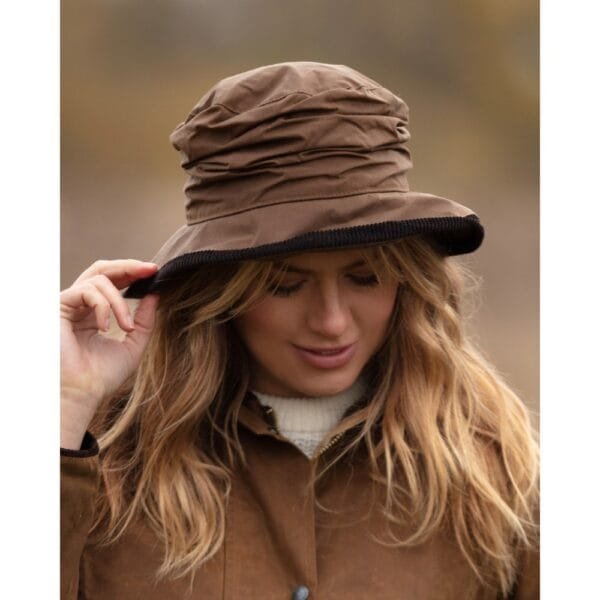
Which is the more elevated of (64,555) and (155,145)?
(155,145)

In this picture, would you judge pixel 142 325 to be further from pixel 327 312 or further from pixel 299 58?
pixel 299 58

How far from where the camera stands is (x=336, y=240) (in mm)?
2010

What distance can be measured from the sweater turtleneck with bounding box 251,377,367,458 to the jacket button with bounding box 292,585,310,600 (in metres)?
0.26

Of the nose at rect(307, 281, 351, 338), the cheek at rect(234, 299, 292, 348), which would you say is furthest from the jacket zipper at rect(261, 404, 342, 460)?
the nose at rect(307, 281, 351, 338)

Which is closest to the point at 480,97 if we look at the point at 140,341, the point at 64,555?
the point at 140,341

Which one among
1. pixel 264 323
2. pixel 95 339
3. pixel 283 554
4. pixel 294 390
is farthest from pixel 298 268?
pixel 283 554

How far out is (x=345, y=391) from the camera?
2.38m

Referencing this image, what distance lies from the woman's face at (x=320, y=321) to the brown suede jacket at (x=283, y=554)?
0.13 meters

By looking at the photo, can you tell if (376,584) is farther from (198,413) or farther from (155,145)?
(155,145)

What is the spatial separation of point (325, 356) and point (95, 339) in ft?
1.37

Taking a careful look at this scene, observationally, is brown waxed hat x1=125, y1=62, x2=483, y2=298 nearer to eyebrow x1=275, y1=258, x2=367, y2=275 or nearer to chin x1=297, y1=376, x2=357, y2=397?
eyebrow x1=275, y1=258, x2=367, y2=275

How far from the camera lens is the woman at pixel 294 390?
2.07 metres
